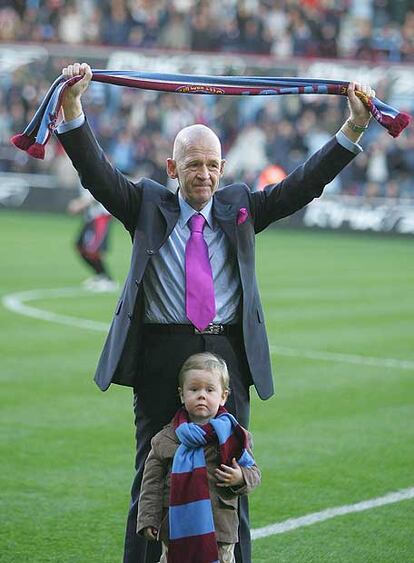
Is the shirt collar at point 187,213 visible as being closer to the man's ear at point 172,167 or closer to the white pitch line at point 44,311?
the man's ear at point 172,167

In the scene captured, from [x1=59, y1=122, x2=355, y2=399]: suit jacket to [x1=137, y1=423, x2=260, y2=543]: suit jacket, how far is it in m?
0.45

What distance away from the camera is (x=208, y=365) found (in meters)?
5.34

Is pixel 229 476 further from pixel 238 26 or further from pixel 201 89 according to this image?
pixel 238 26

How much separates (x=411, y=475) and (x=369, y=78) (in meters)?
23.5

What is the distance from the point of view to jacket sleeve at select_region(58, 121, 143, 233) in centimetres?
541

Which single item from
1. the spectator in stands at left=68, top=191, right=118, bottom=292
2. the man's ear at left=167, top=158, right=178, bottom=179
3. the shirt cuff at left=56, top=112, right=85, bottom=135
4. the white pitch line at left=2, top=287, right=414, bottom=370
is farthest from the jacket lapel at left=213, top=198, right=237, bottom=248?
the spectator in stands at left=68, top=191, right=118, bottom=292

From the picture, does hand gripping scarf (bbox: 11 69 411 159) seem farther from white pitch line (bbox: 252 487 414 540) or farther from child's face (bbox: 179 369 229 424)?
white pitch line (bbox: 252 487 414 540)

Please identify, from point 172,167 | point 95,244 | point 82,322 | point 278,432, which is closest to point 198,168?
point 172,167

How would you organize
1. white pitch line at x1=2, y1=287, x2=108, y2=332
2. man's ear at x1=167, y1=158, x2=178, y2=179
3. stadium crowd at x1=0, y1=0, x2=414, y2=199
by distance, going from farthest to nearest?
stadium crowd at x1=0, y1=0, x2=414, y2=199
white pitch line at x1=2, y1=287, x2=108, y2=332
man's ear at x1=167, y1=158, x2=178, y2=179

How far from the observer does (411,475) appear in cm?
853

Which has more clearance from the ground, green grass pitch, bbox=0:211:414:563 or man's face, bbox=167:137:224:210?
man's face, bbox=167:137:224:210

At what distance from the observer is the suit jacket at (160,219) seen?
5574mm

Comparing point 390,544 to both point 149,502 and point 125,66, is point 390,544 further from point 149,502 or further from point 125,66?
point 125,66

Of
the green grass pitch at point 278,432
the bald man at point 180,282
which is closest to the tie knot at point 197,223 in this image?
the bald man at point 180,282
